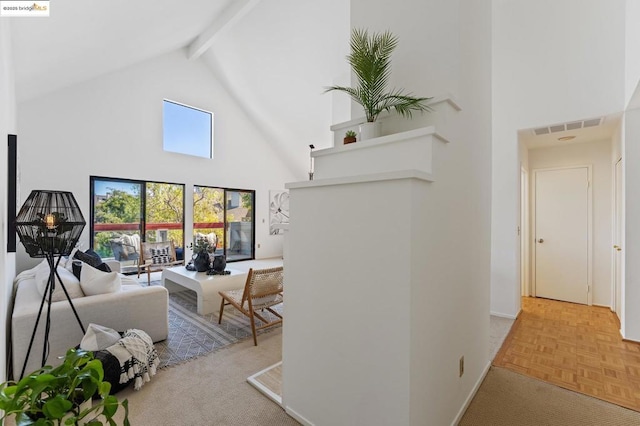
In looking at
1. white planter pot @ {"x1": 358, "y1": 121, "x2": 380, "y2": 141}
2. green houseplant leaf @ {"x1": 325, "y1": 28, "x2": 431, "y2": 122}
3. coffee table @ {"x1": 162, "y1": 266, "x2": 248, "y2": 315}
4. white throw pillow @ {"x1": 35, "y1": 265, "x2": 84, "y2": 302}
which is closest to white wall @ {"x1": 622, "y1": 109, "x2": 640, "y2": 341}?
green houseplant leaf @ {"x1": 325, "y1": 28, "x2": 431, "y2": 122}

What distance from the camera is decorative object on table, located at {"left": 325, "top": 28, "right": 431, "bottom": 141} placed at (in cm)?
184

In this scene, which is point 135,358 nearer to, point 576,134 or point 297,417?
point 297,417

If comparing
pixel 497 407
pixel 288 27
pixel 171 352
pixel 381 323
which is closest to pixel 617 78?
pixel 497 407

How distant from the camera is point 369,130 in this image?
1931mm

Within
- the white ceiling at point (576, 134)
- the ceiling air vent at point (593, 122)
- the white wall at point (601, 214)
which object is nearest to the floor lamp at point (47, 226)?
the white ceiling at point (576, 134)

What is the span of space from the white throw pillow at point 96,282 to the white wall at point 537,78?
4376mm

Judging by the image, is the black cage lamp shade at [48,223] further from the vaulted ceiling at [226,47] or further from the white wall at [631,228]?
the white wall at [631,228]

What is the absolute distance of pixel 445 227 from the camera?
169cm

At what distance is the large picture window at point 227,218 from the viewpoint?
7055 mm

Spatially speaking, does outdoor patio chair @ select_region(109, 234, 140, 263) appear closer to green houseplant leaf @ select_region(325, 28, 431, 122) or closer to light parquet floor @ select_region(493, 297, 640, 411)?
green houseplant leaf @ select_region(325, 28, 431, 122)

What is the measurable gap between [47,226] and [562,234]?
600cm

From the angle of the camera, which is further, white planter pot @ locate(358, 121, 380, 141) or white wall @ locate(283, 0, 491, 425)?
white planter pot @ locate(358, 121, 380, 141)

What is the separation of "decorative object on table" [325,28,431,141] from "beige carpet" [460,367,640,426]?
200cm

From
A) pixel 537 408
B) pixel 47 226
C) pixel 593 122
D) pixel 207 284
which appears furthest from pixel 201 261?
pixel 593 122
